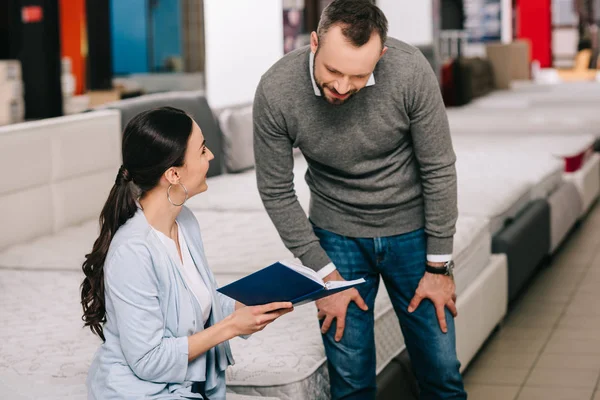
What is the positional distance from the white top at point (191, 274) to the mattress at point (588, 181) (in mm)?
4530

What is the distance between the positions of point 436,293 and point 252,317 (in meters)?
0.60

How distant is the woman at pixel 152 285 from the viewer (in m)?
1.88

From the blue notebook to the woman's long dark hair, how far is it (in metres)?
0.26

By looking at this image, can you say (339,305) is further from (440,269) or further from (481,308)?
(481,308)

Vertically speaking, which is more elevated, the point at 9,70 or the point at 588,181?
the point at 9,70

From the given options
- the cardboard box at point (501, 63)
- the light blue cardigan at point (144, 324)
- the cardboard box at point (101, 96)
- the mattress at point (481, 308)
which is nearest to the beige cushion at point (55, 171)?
the cardboard box at point (101, 96)

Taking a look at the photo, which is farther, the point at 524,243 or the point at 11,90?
the point at 11,90

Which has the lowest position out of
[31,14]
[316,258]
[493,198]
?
[493,198]

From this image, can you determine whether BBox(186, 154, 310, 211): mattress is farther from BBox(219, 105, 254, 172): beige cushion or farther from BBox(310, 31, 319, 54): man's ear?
BBox(310, 31, 319, 54): man's ear

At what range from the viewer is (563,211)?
224 inches

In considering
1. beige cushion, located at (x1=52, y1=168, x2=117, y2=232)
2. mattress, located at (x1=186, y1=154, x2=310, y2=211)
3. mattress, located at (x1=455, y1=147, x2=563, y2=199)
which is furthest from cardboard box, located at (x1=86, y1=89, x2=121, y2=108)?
mattress, located at (x1=455, y1=147, x2=563, y2=199)

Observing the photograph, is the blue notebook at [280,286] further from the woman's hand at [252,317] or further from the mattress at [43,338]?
the mattress at [43,338]

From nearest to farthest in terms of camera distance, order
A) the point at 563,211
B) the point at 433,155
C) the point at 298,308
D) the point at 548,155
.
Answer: the point at 433,155
the point at 298,308
the point at 563,211
the point at 548,155

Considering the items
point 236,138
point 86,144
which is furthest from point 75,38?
point 86,144
